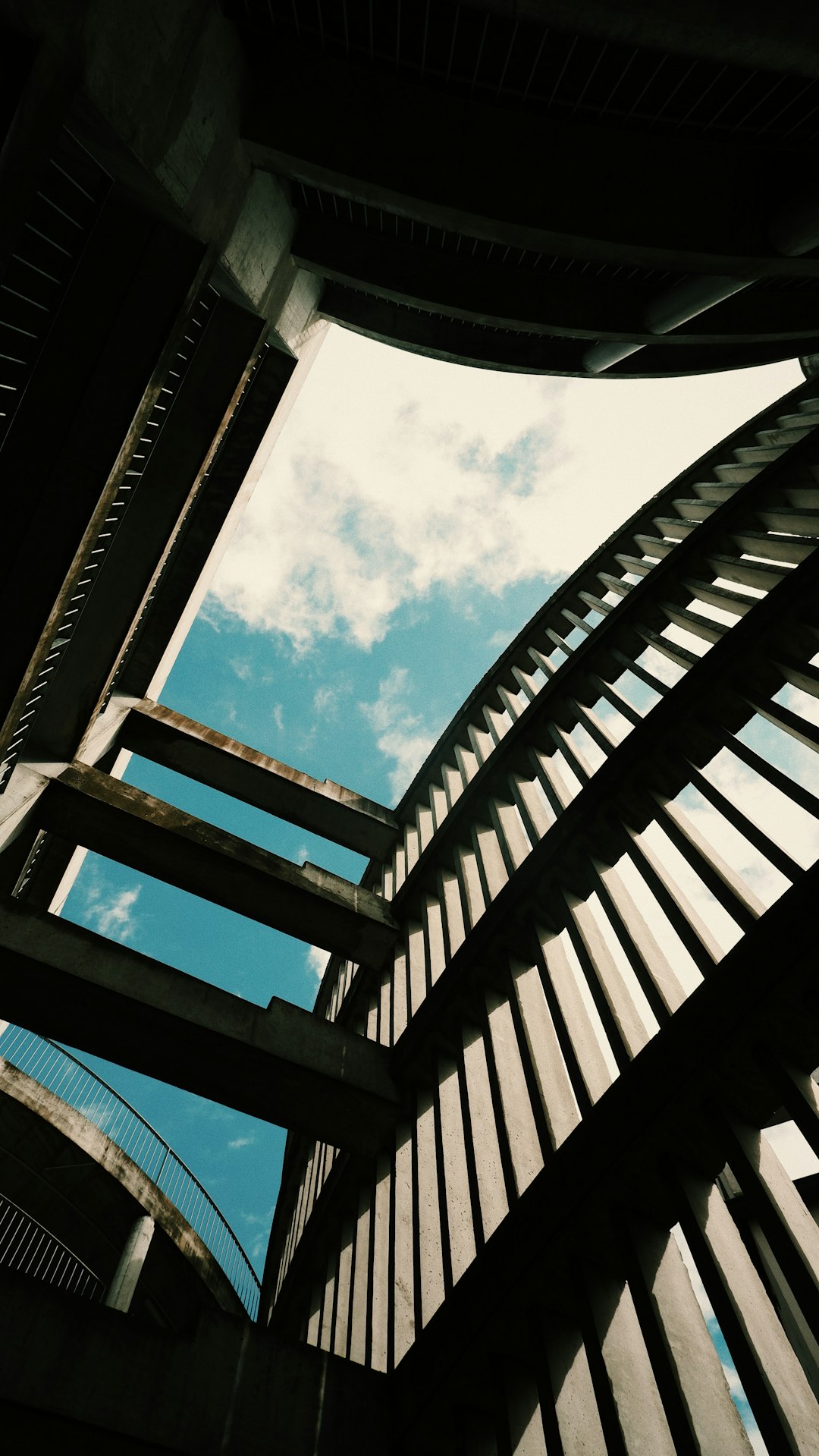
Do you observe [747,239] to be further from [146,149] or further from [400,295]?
[146,149]

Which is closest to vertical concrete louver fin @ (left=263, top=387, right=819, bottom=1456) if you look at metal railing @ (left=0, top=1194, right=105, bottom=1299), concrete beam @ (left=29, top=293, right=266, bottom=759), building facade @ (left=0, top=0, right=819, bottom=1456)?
building facade @ (left=0, top=0, right=819, bottom=1456)

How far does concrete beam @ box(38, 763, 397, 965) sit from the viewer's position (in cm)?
893

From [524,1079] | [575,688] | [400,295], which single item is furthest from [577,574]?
[524,1079]

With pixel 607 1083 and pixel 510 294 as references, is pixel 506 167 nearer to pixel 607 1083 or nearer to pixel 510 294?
pixel 510 294

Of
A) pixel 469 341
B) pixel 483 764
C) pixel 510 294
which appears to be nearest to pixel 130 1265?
pixel 483 764

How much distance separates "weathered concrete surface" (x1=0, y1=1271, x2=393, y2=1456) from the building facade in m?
0.02

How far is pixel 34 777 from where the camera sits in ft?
27.7

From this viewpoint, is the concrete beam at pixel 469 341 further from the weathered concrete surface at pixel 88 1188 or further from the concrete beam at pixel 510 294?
the weathered concrete surface at pixel 88 1188

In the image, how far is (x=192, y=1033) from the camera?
22.9 feet

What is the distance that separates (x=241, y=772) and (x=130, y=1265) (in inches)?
353

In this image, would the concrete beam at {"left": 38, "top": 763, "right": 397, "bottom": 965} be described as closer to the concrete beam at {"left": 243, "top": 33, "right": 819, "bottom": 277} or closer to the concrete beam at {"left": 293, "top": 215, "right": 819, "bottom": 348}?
the concrete beam at {"left": 293, "top": 215, "right": 819, "bottom": 348}

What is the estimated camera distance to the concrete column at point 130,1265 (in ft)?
39.0

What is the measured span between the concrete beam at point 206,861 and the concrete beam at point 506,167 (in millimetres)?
6956

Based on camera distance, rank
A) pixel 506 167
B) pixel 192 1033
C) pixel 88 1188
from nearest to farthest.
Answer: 1. pixel 506 167
2. pixel 192 1033
3. pixel 88 1188
